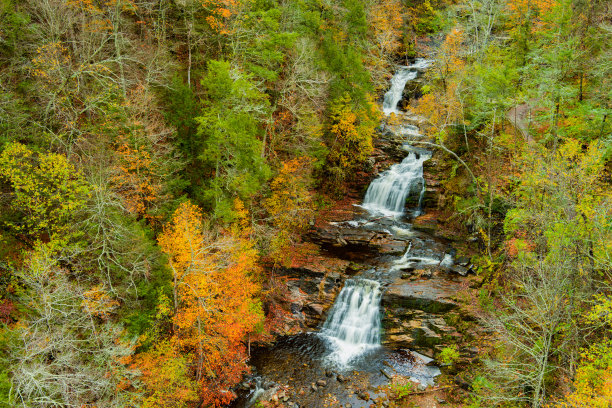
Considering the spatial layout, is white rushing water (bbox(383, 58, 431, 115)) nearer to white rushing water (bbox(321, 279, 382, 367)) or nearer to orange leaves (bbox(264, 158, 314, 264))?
orange leaves (bbox(264, 158, 314, 264))

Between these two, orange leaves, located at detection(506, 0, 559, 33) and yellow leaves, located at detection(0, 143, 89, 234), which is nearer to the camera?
yellow leaves, located at detection(0, 143, 89, 234)

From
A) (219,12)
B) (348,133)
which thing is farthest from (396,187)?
(219,12)

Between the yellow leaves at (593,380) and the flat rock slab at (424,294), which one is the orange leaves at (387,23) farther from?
the yellow leaves at (593,380)

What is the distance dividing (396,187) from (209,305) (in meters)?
20.6

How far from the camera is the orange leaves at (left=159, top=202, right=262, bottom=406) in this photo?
655 inches

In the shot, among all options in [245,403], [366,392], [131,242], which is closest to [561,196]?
[366,392]

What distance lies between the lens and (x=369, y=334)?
2092 cm

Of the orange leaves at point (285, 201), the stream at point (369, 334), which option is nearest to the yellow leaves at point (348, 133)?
the orange leaves at point (285, 201)

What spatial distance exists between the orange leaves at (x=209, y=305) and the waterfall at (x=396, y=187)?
1603 centimetres

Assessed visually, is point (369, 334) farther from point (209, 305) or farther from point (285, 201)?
point (285, 201)

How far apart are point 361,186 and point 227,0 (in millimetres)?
18501

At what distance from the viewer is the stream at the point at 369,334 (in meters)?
17.6

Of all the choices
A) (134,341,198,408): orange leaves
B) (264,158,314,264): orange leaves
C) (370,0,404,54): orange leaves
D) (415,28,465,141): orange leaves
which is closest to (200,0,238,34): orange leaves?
(264,158,314,264): orange leaves

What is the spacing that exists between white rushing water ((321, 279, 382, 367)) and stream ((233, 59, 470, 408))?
6 cm
